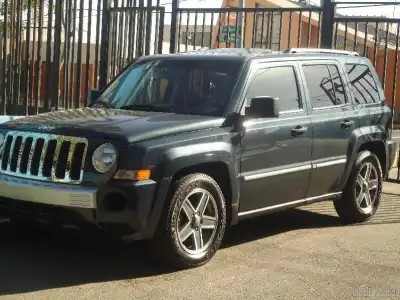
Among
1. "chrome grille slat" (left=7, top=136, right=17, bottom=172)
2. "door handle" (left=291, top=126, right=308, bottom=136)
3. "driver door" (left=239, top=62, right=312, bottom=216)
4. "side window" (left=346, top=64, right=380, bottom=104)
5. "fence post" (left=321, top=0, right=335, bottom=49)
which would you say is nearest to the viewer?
"chrome grille slat" (left=7, top=136, right=17, bottom=172)

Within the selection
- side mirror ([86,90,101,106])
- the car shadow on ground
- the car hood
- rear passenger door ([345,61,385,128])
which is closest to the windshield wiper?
the car hood

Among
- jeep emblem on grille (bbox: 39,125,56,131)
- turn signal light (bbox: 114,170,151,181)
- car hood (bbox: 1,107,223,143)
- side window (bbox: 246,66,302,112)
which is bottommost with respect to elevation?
turn signal light (bbox: 114,170,151,181)

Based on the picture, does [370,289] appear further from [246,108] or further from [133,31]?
[133,31]

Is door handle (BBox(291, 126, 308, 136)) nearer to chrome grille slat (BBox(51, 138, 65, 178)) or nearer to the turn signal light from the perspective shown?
the turn signal light

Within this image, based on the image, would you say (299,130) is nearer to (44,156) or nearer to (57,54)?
(44,156)

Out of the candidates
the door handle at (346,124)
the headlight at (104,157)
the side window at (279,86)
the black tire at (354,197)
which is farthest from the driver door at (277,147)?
the headlight at (104,157)

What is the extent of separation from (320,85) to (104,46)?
4.97m

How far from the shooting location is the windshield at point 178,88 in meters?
6.13

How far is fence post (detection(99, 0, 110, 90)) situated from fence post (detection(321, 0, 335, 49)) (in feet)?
11.4

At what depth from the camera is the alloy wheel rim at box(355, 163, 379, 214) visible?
761cm

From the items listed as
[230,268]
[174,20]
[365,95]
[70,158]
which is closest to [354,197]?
[365,95]

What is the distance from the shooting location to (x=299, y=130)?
21.3 feet

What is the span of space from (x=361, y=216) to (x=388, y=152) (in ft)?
2.91

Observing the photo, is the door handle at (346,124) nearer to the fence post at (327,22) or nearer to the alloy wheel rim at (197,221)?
the alloy wheel rim at (197,221)
